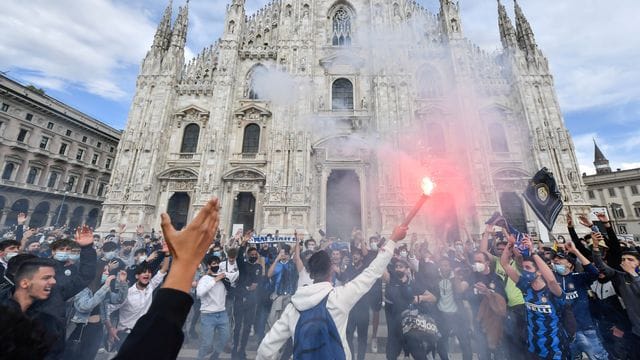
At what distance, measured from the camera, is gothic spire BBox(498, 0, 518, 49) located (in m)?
18.3

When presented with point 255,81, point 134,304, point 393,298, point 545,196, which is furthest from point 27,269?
point 255,81

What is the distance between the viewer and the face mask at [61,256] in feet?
12.1

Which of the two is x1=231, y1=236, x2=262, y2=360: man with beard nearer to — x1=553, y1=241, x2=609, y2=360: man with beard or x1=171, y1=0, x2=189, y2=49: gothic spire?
x1=553, y1=241, x2=609, y2=360: man with beard

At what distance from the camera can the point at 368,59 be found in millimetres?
18703

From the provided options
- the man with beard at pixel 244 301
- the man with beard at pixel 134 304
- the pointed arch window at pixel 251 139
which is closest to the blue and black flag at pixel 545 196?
the man with beard at pixel 244 301

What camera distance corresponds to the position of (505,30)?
61.8ft

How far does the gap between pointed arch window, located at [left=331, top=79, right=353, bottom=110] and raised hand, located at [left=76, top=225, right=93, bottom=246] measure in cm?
1652

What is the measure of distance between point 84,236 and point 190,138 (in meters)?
17.1

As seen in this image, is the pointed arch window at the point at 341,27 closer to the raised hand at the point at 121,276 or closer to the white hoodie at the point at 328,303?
the raised hand at the point at 121,276

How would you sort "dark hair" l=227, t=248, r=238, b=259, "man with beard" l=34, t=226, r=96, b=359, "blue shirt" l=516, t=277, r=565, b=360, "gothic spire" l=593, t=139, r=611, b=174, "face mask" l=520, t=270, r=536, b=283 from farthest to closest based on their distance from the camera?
"gothic spire" l=593, t=139, r=611, b=174, "dark hair" l=227, t=248, r=238, b=259, "face mask" l=520, t=270, r=536, b=283, "blue shirt" l=516, t=277, r=565, b=360, "man with beard" l=34, t=226, r=96, b=359

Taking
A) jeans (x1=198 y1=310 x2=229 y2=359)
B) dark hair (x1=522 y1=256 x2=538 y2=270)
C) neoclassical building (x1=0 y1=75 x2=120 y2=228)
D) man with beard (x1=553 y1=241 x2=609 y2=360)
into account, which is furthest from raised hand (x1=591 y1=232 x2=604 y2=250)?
neoclassical building (x1=0 y1=75 x2=120 y2=228)

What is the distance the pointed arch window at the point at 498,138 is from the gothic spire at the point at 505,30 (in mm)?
5896

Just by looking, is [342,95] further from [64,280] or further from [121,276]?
[64,280]

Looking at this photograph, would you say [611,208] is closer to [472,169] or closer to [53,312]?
[472,169]
